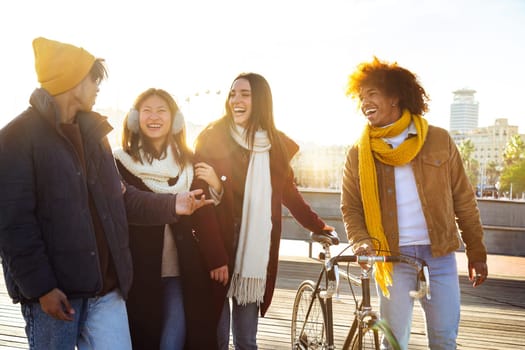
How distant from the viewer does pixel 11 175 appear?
6.61 ft

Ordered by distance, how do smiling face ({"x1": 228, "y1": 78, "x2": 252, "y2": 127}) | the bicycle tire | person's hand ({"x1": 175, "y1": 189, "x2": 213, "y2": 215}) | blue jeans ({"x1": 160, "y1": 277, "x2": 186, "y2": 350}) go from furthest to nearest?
smiling face ({"x1": 228, "y1": 78, "x2": 252, "y2": 127})
blue jeans ({"x1": 160, "y1": 277, "x2": 186, "y2": 350})
person's hand ({"x1": 175, "y1": 189, "x2": 213, "y2": 215})
the bicycle tire

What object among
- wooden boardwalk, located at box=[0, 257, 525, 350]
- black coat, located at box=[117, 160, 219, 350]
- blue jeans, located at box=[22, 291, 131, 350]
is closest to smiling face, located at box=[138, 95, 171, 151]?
black coat, located at box=[117, 160, 219, 350]

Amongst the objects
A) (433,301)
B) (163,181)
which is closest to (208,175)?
(163,181)

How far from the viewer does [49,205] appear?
2.10 meters

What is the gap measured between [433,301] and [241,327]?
1077 mm

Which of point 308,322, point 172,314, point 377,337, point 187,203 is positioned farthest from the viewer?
point 308,322

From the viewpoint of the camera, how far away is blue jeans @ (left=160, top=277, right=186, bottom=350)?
3127 mm

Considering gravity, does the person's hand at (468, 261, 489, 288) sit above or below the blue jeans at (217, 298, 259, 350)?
above

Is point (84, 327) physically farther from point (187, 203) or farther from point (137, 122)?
point (137, 122)

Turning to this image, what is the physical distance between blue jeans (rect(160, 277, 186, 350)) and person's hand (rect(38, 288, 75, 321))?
41.6 inches

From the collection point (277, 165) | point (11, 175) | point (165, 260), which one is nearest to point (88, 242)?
point (11, 175)

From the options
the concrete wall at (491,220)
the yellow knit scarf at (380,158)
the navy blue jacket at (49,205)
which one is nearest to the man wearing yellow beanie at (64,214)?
the navy blue jacket at (49,205)

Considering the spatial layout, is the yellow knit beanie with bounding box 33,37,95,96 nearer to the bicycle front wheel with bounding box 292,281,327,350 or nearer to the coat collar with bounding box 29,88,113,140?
the coat collar with bounding box 29,88,113,140

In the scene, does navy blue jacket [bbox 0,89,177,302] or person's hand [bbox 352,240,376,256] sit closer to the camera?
navy blue jacket [bbox 0,89,177,302]
